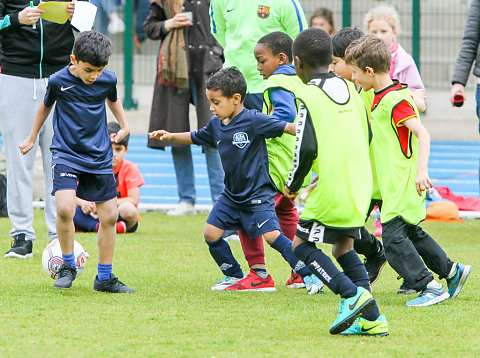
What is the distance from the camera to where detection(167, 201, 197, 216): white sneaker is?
31.8ft

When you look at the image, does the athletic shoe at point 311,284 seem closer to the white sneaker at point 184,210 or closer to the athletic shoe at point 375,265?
the athletic shoe at point 375,265

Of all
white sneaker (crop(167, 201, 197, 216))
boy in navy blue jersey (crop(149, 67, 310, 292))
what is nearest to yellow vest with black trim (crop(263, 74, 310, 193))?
boy in navy blue jersey (crop(149, 67, 310, 292))

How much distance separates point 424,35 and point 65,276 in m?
15.6

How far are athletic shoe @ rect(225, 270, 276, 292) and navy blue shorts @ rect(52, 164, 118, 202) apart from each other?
3.30 feet

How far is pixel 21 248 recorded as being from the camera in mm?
6898

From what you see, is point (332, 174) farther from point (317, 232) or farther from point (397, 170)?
point (397, 170)

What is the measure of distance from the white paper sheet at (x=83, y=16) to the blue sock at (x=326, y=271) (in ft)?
9.78

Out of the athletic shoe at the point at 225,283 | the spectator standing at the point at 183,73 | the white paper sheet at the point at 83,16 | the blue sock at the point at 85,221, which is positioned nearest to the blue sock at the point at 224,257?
the athletic shoe at the point at 225,283

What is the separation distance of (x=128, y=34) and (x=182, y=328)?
A: 16.9 meters

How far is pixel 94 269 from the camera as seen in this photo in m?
6.50

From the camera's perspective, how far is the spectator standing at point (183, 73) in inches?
368

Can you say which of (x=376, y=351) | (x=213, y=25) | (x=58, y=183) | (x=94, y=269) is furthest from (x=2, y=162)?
(x=376, y=351)

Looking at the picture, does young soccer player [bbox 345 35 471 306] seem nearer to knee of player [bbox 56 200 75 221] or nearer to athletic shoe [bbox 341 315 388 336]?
athletic shoe [bbox 341 315 388 336]

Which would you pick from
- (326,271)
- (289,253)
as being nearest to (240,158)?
(289,253)
